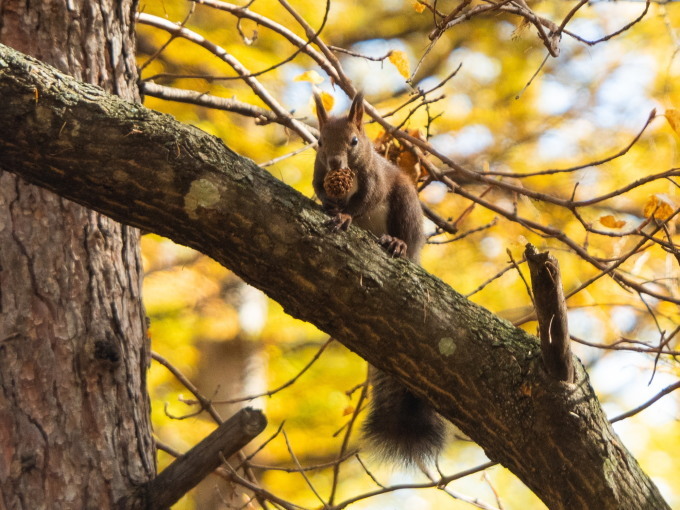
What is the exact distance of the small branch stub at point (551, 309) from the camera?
6.36ft

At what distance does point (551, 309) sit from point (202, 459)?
117 centimetres

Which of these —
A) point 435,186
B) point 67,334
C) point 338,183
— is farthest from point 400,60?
point 435,186

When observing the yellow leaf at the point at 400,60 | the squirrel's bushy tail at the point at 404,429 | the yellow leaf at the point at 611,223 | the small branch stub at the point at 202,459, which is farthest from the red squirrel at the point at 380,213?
the yellow leaf at the point at 611,223


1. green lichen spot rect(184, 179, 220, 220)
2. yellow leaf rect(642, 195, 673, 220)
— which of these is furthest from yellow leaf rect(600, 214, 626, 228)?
green lichen spot rect(184, 179, 220, 220)

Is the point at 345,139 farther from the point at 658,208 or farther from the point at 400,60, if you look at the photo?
the point at 658,208

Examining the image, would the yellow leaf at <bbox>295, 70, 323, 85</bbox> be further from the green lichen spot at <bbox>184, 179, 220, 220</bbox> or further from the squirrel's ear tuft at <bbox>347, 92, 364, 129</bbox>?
the green lichen spot at <bbox>184, 179, 220, 220</bbox>

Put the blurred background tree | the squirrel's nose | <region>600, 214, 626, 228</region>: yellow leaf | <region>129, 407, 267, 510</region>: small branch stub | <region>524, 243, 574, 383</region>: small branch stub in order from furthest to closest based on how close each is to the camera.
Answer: the blurred background tree → the squirrel's nose → <region>600, 214, 626, 228</region>: yellow leaf → <region>129, 407, 267, 510</region>: small branch stub → <region>524, 243, 574, 383</region>: small branch stub

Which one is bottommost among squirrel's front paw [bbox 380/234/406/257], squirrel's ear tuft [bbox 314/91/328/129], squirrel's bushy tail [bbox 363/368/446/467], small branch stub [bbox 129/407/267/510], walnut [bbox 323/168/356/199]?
small branch stub [bbox 129/407/267/510]

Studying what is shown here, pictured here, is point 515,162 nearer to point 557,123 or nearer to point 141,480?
point 557,123

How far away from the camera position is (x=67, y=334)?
262 centimetres

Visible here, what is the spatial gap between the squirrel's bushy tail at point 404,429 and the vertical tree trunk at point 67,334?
815 mm

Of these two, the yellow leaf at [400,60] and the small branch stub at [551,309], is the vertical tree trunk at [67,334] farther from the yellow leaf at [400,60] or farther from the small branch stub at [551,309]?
the small branch stub at [551,309]

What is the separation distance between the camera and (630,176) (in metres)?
5.51

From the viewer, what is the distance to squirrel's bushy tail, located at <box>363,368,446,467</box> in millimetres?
2814
